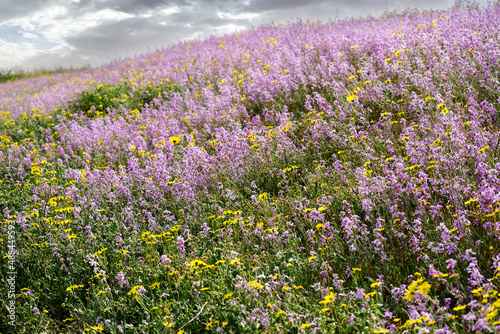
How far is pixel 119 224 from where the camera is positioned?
203 inches

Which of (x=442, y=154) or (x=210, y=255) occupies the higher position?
(x=442, y=154)

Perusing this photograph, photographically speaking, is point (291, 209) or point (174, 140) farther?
point (174, 140)

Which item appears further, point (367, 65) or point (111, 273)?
point (367, 65)

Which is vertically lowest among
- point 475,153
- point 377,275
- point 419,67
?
point 377,275

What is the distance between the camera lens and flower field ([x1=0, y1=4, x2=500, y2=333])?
2.98 metres

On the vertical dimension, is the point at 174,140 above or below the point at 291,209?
above

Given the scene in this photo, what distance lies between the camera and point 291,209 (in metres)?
4.38

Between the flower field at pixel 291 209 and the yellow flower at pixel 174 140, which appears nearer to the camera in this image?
the flower field at pixel 291 209

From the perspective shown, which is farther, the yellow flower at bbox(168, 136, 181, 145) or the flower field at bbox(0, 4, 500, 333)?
the yellow flower at bbox(168, 136, 181, 145)

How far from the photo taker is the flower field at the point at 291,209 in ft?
9.78

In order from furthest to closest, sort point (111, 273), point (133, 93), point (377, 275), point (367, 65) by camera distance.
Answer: point (133, 93)
point (367, 65)
point (111, 273)
point (377, 275)

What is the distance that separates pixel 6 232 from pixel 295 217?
3.89 metres

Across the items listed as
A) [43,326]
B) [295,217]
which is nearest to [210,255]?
[295,217]

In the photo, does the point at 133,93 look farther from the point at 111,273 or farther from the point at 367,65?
the point at 111,273
